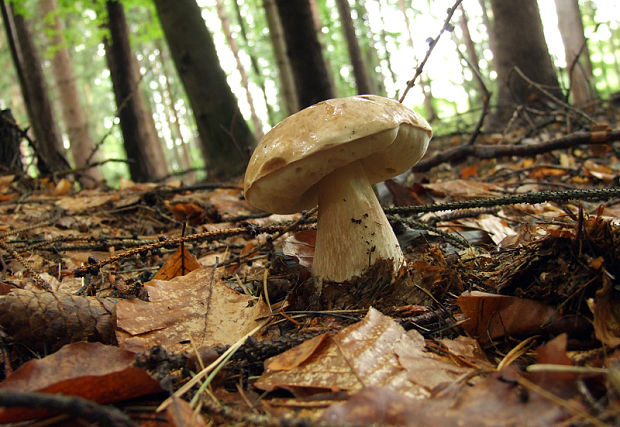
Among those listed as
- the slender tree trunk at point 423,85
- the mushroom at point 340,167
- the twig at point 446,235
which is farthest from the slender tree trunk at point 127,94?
the slender tree trunk at point 423,85

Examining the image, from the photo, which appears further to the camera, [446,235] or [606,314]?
[446,235]

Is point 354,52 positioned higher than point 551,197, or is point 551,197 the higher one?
point 354,52

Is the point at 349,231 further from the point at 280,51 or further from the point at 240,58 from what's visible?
the point at 240,58

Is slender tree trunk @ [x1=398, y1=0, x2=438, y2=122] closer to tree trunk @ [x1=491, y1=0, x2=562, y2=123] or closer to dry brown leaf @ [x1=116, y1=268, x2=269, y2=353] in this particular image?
tree trunk @ [x1=491, y1=0, x2=562, y2=123]

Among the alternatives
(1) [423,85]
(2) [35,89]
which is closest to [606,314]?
(2) [35,89]

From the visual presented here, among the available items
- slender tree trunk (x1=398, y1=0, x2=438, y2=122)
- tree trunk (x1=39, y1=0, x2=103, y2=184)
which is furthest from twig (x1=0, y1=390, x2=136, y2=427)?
slender tree trunk (x1=398, y1=0, x2=438, y2=122)

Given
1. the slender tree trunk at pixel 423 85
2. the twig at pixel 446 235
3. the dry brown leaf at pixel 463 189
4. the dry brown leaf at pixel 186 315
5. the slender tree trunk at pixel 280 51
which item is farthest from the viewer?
A: the slender tree trunk at pixel 423 85

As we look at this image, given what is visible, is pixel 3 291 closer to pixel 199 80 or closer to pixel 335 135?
pixel 335 135

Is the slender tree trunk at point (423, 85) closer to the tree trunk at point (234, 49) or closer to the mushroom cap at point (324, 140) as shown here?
the tree trunk at point (234, 49)
